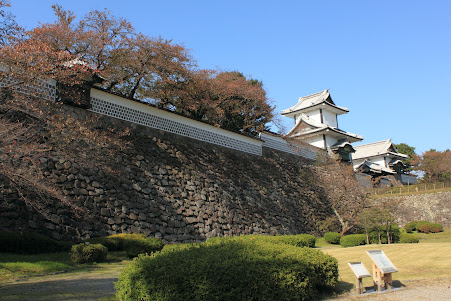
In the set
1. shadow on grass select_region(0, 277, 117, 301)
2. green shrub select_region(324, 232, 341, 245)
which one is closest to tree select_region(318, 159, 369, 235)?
green shrub select_region(324, 232, 341, 245)

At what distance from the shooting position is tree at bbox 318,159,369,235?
2359cm

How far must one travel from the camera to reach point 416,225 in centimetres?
2769

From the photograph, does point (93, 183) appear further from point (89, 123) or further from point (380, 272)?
point (380, 272)

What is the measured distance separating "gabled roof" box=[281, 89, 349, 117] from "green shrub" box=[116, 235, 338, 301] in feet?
107

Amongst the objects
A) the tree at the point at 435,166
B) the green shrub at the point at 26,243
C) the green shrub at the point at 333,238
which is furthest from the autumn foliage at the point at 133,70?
the tree at the point at 435,166

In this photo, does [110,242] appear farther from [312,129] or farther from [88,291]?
[312,129]

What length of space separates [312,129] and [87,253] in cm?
2790

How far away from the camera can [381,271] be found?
7.12 meters

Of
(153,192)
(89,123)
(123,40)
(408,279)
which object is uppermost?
(123,40)

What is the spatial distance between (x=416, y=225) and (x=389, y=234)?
1020 cm

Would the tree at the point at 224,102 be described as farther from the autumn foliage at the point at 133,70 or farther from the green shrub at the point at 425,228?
the green shrub at the point at 425,228

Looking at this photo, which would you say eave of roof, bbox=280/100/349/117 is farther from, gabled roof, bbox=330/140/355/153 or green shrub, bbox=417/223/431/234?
green shrub, bbox=417/223/431/234

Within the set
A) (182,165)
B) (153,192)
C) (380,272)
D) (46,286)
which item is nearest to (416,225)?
(182,165)

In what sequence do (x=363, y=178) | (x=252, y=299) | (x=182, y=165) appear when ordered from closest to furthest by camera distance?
1. (x=252, y=299)
2. (x=182, y=165)
3. (x=363, y=178)
